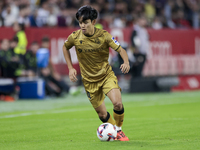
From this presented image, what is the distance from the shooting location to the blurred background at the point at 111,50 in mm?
15672

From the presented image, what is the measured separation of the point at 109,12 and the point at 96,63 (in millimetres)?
14835

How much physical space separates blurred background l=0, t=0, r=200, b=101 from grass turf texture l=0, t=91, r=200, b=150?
1.67 meters

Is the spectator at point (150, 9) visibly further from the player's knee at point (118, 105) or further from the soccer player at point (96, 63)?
the player's knee at point (118, 105)

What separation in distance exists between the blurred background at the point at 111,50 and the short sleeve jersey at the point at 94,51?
850 cm

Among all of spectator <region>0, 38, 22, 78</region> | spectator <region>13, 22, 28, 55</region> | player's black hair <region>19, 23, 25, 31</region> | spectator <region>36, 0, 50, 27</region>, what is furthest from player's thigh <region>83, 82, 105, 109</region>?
spectator <region>36, 0, 50, 27</region>

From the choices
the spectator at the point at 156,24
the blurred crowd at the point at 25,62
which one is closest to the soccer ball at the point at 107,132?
the blurred crowd at the point at 25,62

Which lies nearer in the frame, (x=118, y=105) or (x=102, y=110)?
(x=118, y=105)

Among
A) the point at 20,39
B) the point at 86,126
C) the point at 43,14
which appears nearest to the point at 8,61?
the point at 20,39

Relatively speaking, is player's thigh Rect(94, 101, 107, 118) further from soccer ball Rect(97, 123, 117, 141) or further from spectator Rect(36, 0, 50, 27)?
spectator Rect(36, 0, 50, 27)

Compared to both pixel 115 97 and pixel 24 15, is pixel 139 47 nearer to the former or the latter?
pixel 24 15

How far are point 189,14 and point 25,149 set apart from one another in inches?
843

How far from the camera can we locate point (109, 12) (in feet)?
70.5

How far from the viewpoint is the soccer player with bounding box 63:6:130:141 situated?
22.1 ft

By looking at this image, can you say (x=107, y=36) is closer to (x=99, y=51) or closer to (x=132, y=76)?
(x=99, y=51)
